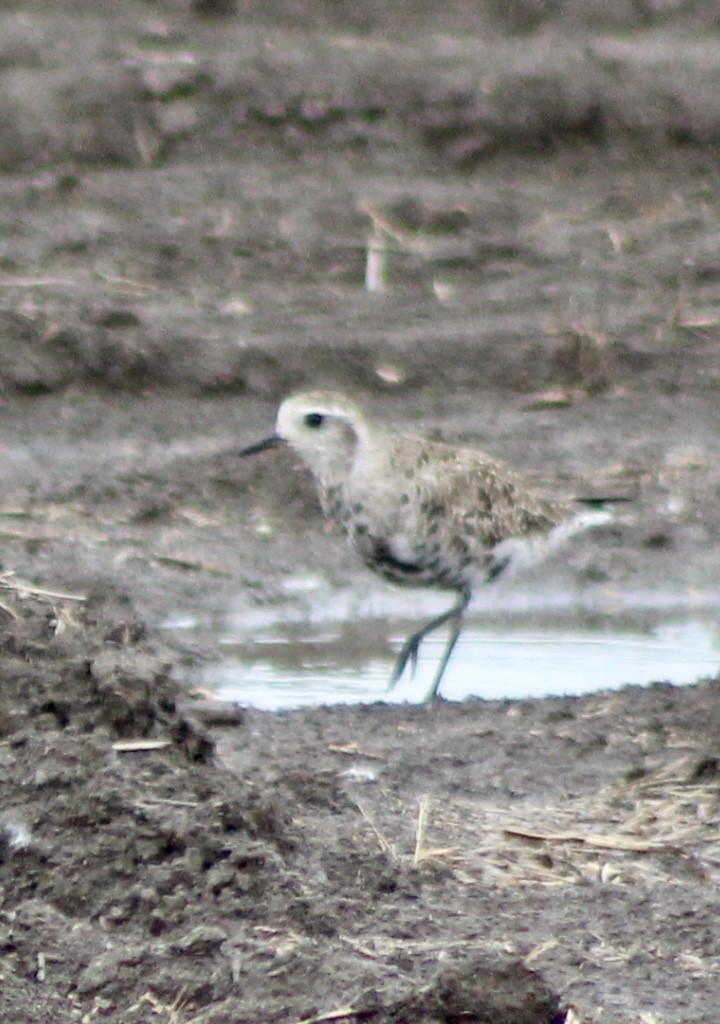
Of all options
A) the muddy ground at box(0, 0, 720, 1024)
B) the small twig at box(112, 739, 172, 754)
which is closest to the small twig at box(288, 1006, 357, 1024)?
the muddy ground at box(0, 0, 720, 1024)

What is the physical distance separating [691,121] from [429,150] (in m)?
1.78

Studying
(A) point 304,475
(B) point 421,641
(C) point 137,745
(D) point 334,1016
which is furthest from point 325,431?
(D) point 334,1016

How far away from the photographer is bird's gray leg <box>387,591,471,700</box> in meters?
7.92

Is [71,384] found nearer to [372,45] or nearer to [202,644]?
[202,644]

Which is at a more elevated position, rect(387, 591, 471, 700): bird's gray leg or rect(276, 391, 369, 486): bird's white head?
rect(276, 391, 369, 486): bird's white head

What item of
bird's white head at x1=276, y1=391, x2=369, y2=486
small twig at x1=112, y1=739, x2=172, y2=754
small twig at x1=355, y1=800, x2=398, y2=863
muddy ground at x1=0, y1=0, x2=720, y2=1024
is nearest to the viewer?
muddy ground at x1=0, y1=0, x2=720, y2=1024

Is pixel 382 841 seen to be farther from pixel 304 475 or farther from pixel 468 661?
pixel 304 475

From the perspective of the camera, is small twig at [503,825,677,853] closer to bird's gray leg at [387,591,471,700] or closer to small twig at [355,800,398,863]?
small twig at [355,800,398,863]

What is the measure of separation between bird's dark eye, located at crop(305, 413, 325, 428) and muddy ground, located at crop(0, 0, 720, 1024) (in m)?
0.94

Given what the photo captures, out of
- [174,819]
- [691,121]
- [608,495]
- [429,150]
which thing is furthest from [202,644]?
[691,121]

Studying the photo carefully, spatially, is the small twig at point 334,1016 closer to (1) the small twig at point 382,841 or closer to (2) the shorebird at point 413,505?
(1) the small twig at point 382,841

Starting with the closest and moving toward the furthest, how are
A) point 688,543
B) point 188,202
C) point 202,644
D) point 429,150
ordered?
point 202,644 → point 688,543 → point 188,202 → point 429,150

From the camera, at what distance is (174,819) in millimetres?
4832

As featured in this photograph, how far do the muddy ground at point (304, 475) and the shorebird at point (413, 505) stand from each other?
2.53 ft
